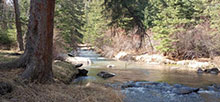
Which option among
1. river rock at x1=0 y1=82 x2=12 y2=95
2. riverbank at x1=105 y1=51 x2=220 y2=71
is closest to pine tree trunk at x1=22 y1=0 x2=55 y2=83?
river rock at x1=0 y1=82 x2=12 y2=95

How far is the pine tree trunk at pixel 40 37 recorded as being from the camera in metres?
5.28

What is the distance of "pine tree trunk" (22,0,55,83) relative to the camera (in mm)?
5277

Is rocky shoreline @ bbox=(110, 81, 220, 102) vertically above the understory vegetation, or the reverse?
the understory vegetation

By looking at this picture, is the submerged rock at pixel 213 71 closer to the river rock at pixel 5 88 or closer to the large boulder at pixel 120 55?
the large boulder at pixel 120 55

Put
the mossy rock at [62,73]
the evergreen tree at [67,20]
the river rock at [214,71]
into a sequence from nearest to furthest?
the mossy rock at [62,73] → the river rock at [214,71] → the evergreen tree at [67,20]

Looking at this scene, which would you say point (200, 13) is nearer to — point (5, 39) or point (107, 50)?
point (107, 50)

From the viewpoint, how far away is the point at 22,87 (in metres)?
4.91

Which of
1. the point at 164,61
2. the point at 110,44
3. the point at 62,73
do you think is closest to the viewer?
the point at 62,73

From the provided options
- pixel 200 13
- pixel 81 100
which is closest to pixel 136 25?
pixel 81 100

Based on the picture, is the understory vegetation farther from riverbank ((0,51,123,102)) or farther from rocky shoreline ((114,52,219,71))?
riverbank ((0,51,123,102))

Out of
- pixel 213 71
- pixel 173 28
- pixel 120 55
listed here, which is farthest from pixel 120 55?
pixel 213 71

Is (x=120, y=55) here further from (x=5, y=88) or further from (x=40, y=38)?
(x=5, y=88)

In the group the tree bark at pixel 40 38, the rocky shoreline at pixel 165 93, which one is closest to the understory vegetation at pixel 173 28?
the rocky shoreline at pixel 165 93

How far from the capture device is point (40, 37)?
5344 millimetres
